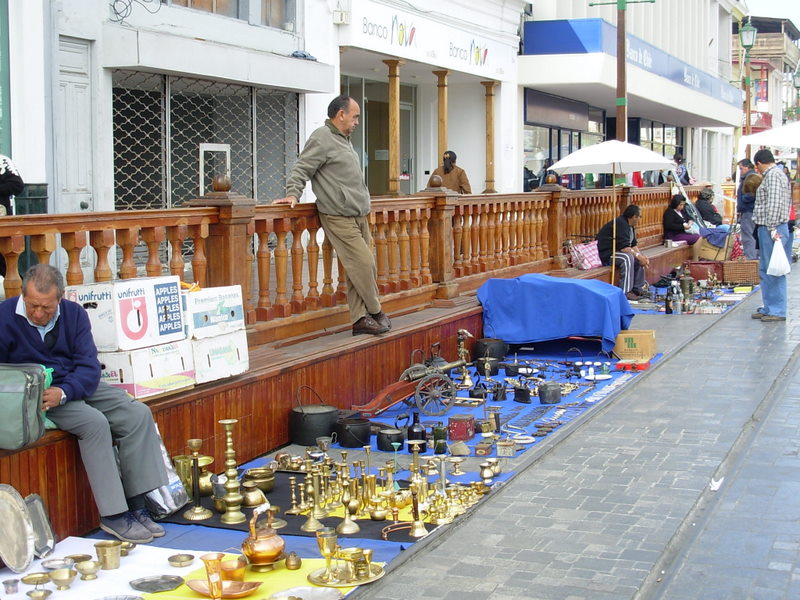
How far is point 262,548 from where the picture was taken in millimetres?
5320

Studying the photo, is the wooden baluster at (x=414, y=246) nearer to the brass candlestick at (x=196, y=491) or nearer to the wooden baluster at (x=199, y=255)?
the wooden baluster at (x=199, y=255)

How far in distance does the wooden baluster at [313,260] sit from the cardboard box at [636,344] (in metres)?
3.46

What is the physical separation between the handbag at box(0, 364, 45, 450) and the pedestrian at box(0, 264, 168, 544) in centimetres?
18

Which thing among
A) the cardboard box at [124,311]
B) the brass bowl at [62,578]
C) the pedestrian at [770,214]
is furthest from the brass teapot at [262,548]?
the pedestrian at [770,214]

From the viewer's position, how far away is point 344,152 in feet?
28.7

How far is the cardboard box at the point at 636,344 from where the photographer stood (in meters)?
11.2

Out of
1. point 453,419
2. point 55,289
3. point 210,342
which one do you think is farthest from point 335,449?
point 55,289

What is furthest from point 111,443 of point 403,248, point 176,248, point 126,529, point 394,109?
point 394,109

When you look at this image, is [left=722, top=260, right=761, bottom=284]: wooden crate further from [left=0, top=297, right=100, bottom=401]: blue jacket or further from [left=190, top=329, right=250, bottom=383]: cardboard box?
[left=0, top=297, right=100, bottom=401]: blue jacket

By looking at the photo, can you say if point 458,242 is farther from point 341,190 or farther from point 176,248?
point 176,248

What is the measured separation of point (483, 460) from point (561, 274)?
23.7 feet

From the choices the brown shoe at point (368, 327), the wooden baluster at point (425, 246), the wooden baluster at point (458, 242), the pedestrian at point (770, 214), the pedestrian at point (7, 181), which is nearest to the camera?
the pedestrian at point (7, 181)

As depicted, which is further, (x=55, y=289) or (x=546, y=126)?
(x=546, y=126)

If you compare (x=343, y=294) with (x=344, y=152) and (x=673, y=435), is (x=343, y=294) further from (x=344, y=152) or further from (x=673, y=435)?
(x=673, y=435)
